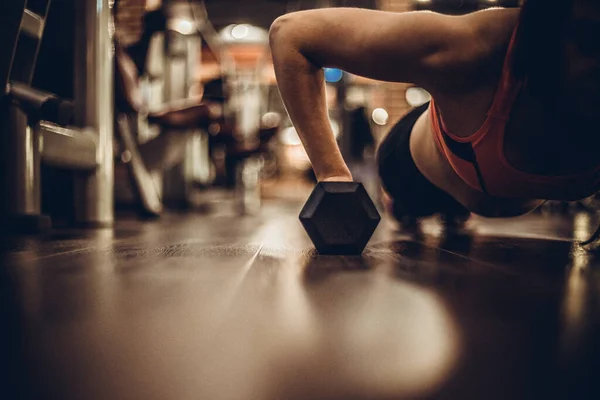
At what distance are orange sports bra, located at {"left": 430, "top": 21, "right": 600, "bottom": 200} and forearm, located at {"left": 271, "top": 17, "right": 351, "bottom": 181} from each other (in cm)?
21

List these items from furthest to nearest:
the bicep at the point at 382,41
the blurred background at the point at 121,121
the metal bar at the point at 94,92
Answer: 1. the metal bar at the point at 94,92
2. the blurred background at the point at 121,121
3. the bicep at the point at 382,41

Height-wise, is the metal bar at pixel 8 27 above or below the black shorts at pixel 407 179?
above

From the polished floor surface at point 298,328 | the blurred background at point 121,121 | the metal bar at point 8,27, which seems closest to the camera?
the polished floor surface at point 298,328

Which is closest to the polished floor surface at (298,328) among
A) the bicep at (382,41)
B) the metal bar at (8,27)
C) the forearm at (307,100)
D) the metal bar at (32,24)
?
the forearm at (307,100)

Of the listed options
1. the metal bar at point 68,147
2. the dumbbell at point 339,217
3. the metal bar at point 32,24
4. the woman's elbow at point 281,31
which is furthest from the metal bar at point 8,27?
the dumbbell at point 339,217

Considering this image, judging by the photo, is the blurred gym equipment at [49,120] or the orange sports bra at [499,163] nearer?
the orange sports bra at [499,163]

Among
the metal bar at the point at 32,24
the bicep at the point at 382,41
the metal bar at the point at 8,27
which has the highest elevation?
the metal bar at the point at 32,24

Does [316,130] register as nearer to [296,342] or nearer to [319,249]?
[319,249]

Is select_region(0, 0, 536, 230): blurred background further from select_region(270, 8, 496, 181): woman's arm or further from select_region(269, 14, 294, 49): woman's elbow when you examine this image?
select_region(269, 14, 294, 49): woman's elbow

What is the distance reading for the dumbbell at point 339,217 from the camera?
0.80 meters

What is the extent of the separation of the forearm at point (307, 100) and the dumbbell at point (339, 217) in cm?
6

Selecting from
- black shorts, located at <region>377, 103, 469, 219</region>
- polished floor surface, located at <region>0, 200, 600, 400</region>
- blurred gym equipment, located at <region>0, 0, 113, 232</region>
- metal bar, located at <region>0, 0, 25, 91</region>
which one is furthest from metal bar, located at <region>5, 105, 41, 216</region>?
black shorts, located at <region>377, 103, 469, 219</region>

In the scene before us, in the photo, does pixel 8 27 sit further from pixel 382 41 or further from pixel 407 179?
pixel 407 179

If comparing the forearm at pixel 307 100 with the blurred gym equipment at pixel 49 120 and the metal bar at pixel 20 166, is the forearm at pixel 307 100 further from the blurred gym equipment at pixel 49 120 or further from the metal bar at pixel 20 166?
the metal bar at pixel 20 166
